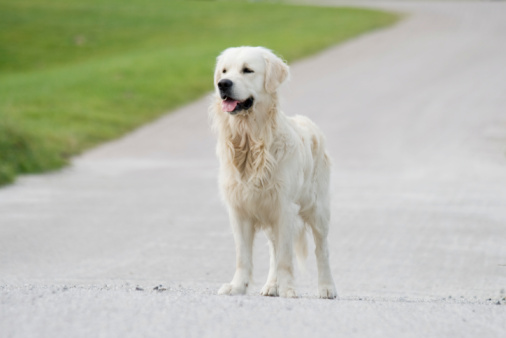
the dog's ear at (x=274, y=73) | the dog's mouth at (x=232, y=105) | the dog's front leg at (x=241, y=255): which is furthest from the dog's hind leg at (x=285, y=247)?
the dog's ear at (x=274, y=73)

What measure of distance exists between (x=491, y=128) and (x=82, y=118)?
10117 millimetres

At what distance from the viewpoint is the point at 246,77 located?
6.70m

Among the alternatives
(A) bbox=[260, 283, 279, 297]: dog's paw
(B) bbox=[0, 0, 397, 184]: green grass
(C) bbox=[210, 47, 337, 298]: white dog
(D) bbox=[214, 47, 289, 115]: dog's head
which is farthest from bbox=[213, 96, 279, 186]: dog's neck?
(B) bbox=[0, 0, 397, 184]: green grass

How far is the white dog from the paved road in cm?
48

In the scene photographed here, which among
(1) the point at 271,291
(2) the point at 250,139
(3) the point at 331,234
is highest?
(2) the point at 250,139

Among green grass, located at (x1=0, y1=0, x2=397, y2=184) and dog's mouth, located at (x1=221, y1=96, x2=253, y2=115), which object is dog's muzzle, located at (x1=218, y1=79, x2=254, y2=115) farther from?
green grass, located at (x1=0, y1=0, x2=397, y2=184)

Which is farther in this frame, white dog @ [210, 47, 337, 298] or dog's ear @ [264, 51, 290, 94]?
dog's ear @ [264, 51, 290, 94]

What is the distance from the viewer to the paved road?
5156 millimetres

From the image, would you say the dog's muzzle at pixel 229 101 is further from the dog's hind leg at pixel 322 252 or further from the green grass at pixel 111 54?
the green grass at pixel 111 54

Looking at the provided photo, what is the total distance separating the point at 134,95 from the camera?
25141 millimetres

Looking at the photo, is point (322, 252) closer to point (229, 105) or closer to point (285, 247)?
point (285, 247)

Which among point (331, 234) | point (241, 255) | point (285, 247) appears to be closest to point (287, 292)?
point (285, 247)

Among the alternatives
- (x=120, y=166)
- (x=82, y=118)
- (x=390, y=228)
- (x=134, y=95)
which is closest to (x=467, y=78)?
(x=134, y=95)

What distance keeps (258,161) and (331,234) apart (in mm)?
4032
